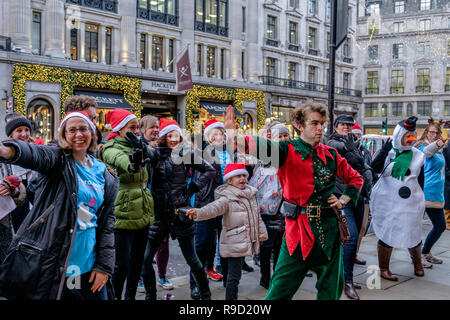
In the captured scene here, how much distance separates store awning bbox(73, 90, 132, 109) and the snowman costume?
20514 millimetres

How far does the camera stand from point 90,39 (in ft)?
81.2

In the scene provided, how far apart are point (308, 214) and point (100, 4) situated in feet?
79.7

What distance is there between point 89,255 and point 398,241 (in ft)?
13.9

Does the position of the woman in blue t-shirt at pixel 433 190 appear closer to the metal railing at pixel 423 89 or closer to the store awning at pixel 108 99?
the store awning at pixel 108 99

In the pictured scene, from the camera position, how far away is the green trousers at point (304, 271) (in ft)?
12.1

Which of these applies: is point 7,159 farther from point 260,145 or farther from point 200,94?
point 200,94

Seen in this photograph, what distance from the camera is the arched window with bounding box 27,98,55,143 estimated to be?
22.2 meters

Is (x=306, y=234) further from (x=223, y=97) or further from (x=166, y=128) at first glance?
(x=223, y=97)

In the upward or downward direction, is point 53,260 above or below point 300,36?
below

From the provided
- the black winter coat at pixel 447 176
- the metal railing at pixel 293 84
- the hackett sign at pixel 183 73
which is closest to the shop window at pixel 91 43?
the hackett sign at pixel 183 73

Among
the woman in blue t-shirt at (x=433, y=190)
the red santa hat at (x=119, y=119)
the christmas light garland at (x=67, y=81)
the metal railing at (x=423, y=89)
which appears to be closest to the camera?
the red santa hat at (x=119, y=119)

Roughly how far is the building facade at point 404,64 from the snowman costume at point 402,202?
154 ft

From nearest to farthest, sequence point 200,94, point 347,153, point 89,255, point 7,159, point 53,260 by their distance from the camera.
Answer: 1. point 7,159
2. point 53,260
3. point 89,255
4. point 347,153
5. point 200,94

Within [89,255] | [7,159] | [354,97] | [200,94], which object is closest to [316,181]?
[89,255]
